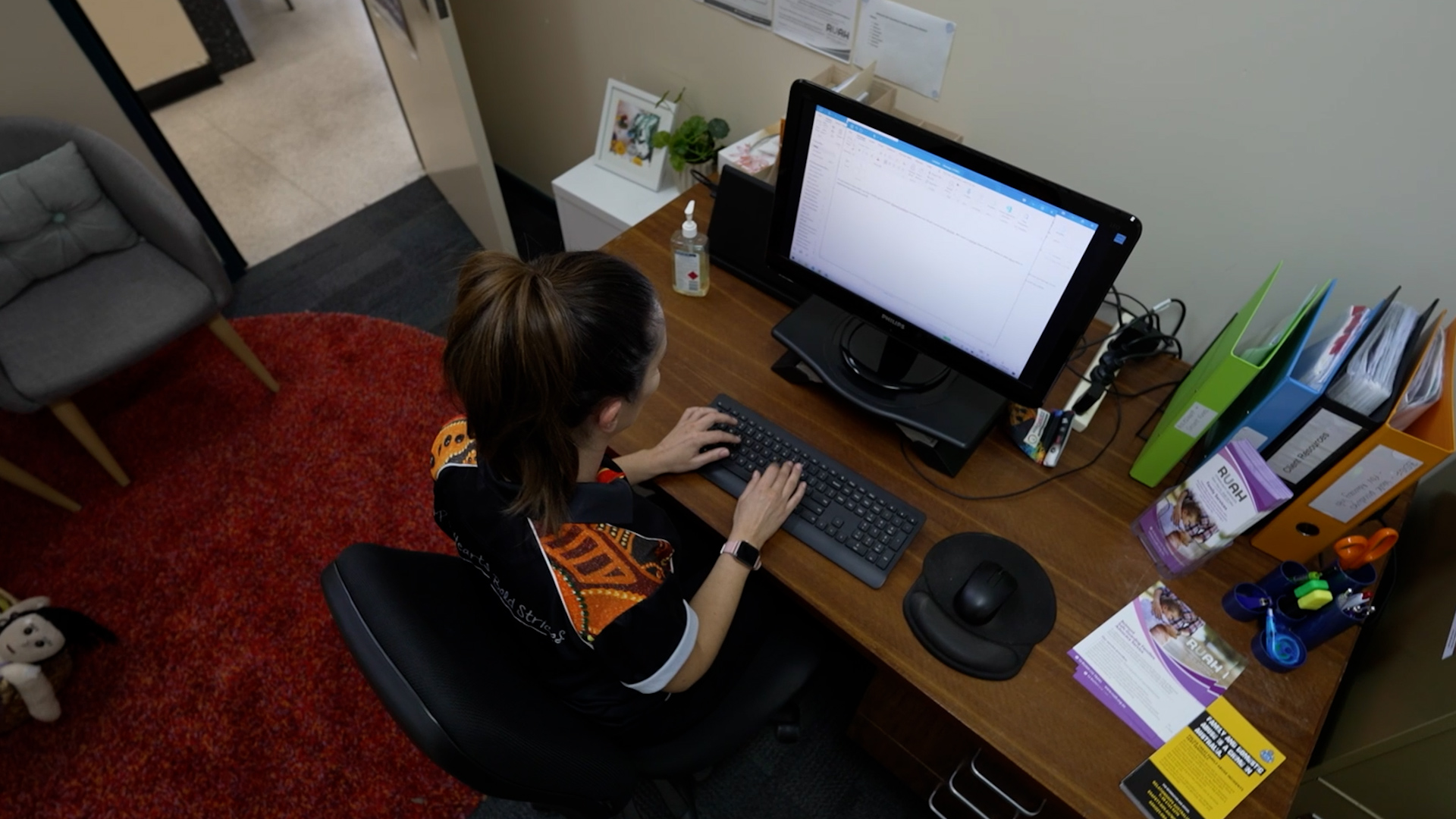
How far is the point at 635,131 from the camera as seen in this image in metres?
1.91

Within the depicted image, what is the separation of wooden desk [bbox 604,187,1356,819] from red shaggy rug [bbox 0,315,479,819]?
954mm

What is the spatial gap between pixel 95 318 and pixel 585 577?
68.2 inches

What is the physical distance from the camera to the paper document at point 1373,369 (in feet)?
2.98

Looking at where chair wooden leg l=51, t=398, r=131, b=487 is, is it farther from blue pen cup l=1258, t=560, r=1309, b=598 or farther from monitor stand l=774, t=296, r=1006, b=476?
blue pen cup l=1258, t=560, r=1309, b=598

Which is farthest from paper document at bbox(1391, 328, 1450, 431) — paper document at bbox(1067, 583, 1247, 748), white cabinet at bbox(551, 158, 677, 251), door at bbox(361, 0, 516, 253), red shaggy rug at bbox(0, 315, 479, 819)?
door at bbox(361, 0, 516, 253)

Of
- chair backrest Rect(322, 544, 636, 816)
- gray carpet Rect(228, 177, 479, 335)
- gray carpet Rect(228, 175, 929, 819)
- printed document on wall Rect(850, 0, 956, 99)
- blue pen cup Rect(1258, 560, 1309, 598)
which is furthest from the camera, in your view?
gray carpet Rect(228, 177, 479, 335)

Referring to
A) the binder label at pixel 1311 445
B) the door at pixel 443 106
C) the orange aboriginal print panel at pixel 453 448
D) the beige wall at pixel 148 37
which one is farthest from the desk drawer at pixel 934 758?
the beige wall at pixel 148 37

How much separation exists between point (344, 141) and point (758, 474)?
9.38 feet

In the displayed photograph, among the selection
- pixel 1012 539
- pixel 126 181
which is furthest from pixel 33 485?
pixel 1012 539

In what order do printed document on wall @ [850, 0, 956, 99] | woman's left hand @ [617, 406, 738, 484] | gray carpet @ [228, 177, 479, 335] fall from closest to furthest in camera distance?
woman's left hand @ [617, 406, 738, 484] → printed document on wall @ [850, 0, 956, 99] → gray carpet @ [228, 177, 479, 335]

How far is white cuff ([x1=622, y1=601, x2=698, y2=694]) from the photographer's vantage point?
36.0 inches

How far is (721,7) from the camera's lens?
1.61m

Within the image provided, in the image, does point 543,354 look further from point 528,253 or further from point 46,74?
point 46,74

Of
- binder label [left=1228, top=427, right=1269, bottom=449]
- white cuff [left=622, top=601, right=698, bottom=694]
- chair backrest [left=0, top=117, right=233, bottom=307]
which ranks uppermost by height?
binder label [left=1228, top=427, right=1269, bottom=449]
